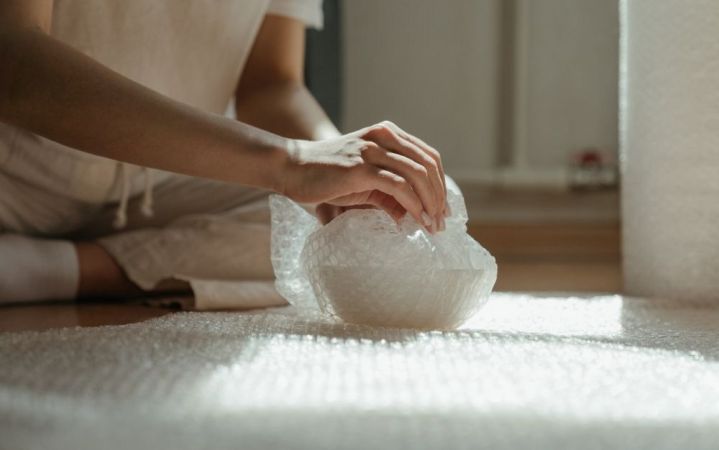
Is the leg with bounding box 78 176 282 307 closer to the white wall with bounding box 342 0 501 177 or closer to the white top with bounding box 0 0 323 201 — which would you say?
the white top with bounding box 0 0 323 201

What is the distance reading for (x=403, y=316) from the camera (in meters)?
0.69

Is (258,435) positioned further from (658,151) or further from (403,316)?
(658,151)

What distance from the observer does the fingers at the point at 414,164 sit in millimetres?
659

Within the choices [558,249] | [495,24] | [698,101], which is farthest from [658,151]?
[495,24]

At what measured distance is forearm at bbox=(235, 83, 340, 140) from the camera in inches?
41.5

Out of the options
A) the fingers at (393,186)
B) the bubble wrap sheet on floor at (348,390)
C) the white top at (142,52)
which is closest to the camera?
the bubble wrap sheet on floor at (348,390)

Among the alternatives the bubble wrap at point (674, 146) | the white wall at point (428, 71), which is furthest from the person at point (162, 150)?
the white wall at point (428, 71)

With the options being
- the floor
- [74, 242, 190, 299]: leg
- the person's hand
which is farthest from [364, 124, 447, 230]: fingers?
the floor

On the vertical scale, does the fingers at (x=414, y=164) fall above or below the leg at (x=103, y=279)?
above

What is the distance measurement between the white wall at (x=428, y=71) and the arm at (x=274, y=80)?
1.11m

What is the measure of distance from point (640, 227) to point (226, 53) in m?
0.51

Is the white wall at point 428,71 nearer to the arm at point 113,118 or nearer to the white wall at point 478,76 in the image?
the white wall at point 478,76

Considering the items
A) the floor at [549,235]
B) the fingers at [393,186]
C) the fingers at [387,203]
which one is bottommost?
the floor at [549,235]

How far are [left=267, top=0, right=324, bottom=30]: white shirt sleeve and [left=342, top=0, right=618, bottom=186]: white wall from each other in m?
1.11
